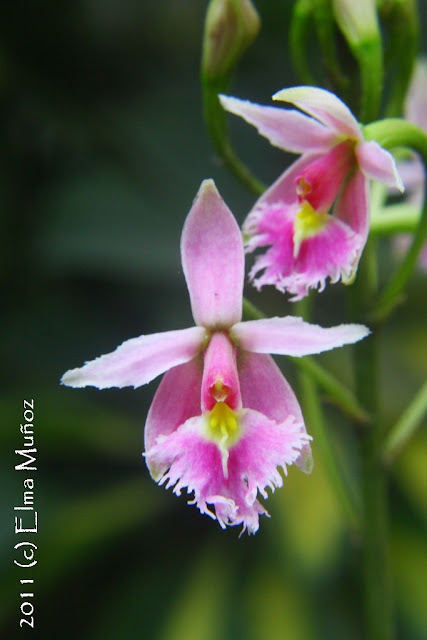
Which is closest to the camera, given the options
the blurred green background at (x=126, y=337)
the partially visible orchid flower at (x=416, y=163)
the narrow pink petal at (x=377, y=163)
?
the narrow pink petal at (x=377, y=163)

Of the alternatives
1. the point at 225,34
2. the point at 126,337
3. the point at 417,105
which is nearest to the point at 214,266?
the point at 225,34

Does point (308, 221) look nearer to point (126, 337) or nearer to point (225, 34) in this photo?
point (225, 34)

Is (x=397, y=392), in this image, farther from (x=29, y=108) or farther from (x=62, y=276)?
(x=29, y=108)

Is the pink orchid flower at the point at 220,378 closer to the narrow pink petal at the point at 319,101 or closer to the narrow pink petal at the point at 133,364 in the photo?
the narrow pink petal at the point at 133,364

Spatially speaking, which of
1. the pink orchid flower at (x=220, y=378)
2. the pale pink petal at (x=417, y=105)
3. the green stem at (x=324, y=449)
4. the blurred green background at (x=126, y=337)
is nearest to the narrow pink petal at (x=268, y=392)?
the pink orchid flower at (x=220, y=378)

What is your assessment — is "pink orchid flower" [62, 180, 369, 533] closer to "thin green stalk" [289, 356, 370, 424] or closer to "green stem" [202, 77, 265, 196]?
"thin green stalk" [289, 356, 370, 424]

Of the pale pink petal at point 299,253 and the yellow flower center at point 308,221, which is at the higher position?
the yellow flower center at point 308,221
